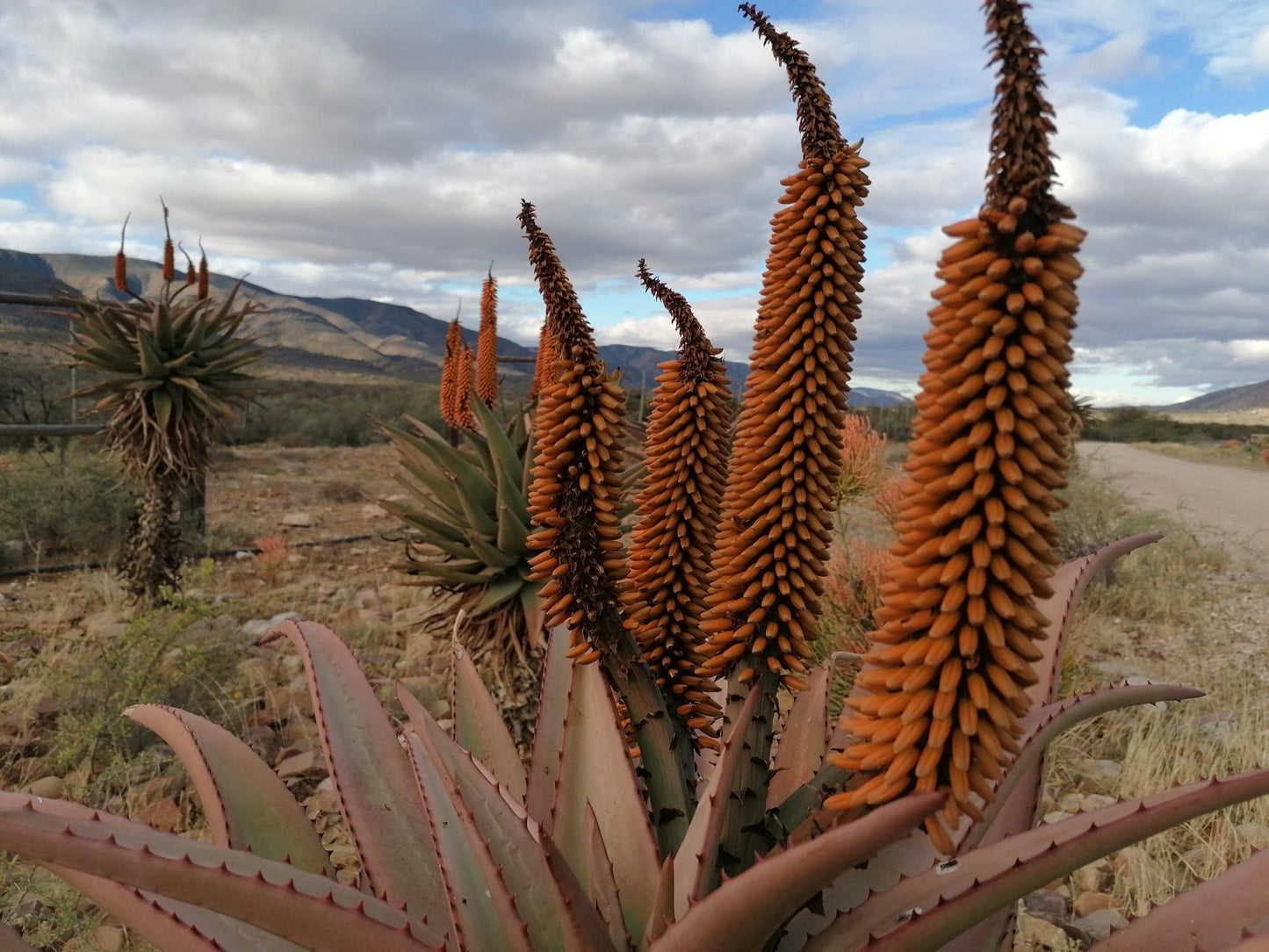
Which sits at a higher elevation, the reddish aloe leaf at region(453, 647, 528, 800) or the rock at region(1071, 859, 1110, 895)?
the reddish aloe leaf at region(453, 647, 528, 800)

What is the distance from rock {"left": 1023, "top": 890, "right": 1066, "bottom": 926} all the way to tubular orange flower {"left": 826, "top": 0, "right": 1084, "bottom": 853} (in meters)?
2.93

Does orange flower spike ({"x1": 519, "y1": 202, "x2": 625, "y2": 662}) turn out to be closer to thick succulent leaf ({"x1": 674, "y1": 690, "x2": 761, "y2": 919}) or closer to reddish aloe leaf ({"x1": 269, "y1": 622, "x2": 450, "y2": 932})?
thick succulent leaf ({"x1": 674, "y1": 690, "x2": 761, "y2": 919})

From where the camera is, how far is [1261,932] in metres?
1.15

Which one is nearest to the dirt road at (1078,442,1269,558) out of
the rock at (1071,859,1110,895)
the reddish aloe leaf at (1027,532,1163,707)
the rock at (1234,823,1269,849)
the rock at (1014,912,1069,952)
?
the rock at (1234,823,1269,849)

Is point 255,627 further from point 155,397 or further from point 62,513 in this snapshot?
point 62,513

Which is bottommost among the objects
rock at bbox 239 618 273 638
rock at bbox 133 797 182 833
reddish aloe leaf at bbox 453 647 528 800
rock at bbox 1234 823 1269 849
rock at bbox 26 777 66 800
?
rock at bbox 26 777 66 800

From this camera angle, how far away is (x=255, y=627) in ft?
20.7

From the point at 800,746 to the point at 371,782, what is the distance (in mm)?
942

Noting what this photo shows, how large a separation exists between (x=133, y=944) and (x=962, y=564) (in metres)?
3.30

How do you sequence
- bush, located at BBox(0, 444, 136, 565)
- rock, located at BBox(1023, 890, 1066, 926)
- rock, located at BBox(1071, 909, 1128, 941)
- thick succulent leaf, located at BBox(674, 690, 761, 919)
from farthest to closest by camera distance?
bush, located at BBox(0, 444, 136, 565), rock, located at BBox(1023, 890, 1066, 926), rock, located at BBox(1071, 909, 1128, 941), thick succulent leaf, located at BBox(674, 690, 761, 919)

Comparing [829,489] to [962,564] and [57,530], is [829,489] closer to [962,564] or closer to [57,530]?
[962,564]

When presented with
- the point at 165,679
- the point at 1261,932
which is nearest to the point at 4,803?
the point at 1261,932

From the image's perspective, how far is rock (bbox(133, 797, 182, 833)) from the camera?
12.4 feet

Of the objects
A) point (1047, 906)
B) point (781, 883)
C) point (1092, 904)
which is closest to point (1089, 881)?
point (1092, 904)
